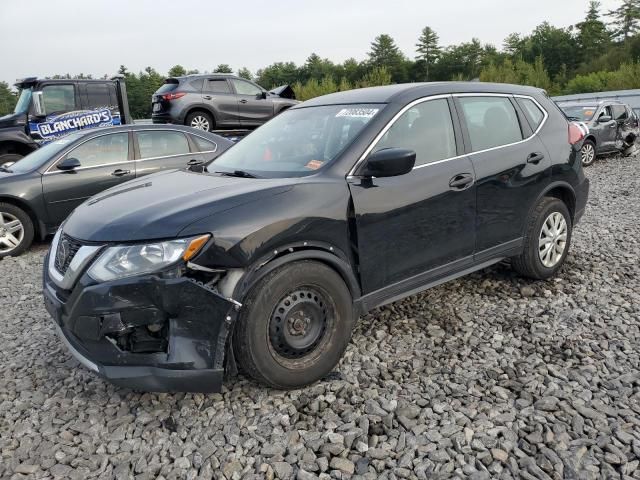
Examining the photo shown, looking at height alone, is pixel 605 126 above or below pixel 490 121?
below

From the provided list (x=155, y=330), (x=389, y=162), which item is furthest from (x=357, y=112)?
(x=155, y=330)

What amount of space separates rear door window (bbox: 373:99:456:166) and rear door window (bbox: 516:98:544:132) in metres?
0.96

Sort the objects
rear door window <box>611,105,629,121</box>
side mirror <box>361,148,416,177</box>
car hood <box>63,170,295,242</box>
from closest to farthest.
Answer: car hood <box>63,170,295,242</box>, side mirror <box>361,148,416,177</box>, rear door window <box>611,105,629,121</box>

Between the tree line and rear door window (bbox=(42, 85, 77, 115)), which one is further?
the tree line

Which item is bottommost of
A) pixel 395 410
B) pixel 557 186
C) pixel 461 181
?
pixel 395 410

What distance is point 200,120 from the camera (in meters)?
12.3

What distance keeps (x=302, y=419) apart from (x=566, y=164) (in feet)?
10.3

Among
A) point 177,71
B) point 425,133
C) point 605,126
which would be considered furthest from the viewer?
point 177,71

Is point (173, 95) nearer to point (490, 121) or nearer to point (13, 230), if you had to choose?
point (13, 230)

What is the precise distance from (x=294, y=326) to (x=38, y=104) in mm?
9379

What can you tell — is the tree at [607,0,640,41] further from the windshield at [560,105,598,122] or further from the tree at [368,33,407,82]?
A: the windshield at [560,105,598,122]

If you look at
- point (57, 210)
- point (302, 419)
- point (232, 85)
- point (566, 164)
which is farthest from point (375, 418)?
point (232, 85)

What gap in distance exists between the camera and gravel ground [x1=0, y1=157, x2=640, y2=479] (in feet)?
7.77

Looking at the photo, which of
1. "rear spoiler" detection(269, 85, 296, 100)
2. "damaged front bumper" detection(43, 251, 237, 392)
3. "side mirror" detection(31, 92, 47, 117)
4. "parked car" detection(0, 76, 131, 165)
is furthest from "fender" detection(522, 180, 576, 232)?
"rear spoiler" detection(269, 85, 296, 100)
